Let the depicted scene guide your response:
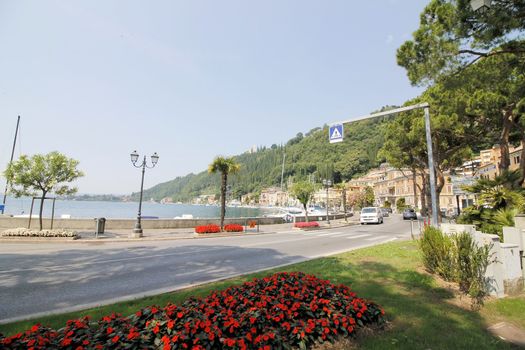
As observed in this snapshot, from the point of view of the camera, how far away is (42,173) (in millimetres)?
17297

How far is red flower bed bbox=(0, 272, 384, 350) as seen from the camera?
10.1 feet

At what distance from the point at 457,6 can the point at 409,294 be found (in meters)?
9.26

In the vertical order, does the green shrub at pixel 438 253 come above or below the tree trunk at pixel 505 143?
below

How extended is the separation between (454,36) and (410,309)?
9.53 metres

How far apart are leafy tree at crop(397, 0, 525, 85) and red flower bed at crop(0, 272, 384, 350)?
9423 mm

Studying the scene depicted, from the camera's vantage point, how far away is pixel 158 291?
640cm

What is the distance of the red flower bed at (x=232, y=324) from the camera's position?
10.1ft

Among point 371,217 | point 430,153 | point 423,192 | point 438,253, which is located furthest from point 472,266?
point 423,192

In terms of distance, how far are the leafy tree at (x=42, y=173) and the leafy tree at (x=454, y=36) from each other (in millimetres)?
20186

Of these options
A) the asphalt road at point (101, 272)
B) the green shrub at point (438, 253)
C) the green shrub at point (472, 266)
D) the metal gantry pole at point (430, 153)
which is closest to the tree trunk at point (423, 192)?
the metal gantry pole at point (430, 153)

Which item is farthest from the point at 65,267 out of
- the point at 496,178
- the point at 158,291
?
the point at 496,178

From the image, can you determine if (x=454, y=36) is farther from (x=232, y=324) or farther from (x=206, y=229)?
(x=206, y=229)

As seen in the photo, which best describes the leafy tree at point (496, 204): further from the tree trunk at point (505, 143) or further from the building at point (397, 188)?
the building at point (397, 188)

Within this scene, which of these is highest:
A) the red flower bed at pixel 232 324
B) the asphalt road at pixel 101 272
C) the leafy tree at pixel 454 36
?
the leafy tree at pixel 454 36
